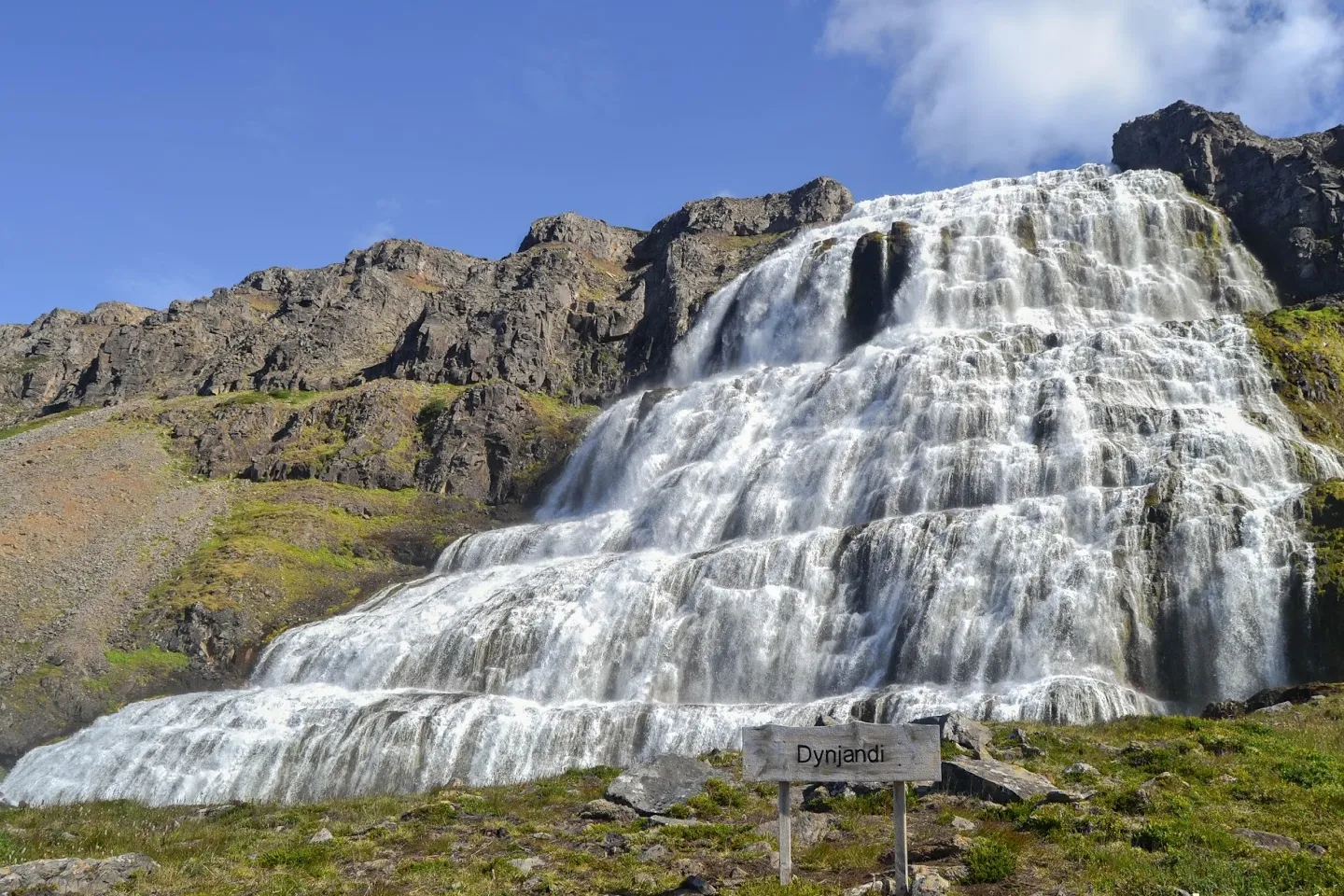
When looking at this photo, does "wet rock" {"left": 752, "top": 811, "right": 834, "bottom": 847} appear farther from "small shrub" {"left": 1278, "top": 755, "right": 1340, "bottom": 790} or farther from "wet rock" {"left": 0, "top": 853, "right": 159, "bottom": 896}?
"wet rock" {"left": 0, "top": 853, "right": 159, "bottom": 896}

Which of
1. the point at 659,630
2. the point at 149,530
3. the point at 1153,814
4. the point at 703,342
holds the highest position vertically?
the point at 703,342

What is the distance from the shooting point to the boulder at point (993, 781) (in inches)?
602

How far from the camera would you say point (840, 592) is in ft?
128

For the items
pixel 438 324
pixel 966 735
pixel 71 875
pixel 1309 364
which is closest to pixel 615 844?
pixel 71 875

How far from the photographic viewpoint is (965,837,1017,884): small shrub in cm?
1144

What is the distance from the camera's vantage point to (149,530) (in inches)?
2581

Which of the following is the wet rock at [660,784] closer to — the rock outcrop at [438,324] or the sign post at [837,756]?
the sign post at [837,756]

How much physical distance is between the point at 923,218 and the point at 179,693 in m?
68.1

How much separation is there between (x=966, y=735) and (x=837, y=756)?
9.16 m

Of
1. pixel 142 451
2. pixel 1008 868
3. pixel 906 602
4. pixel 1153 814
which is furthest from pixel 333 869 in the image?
pixel 142 451

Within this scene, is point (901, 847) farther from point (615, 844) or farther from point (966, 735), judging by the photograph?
point (966, 735)

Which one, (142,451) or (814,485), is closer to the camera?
(814,485)

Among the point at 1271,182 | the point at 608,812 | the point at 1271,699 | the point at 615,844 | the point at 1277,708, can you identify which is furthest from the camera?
the point at 1271,182

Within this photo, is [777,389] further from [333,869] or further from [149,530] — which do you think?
[333,869]
